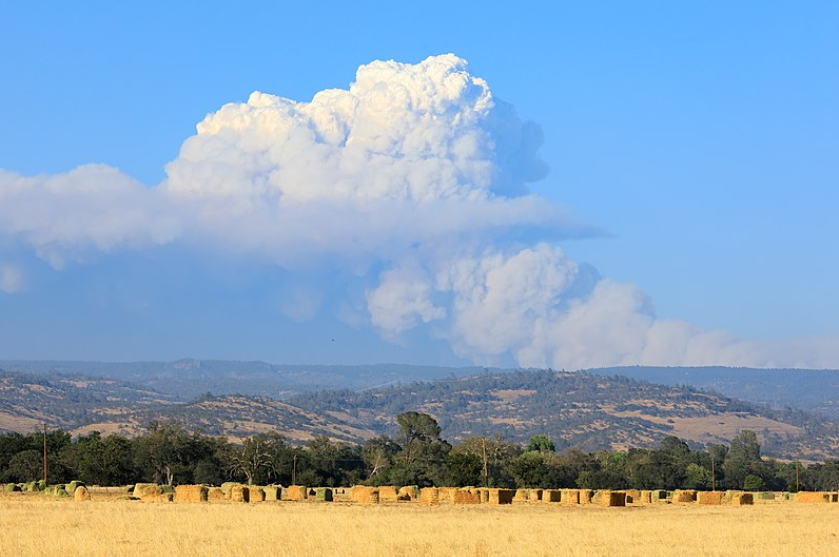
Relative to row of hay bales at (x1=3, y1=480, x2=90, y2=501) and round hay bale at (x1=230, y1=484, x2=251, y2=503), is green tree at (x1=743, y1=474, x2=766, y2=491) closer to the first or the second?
round hay bale at (x1=230, y1=484, x2=251, y2=503)

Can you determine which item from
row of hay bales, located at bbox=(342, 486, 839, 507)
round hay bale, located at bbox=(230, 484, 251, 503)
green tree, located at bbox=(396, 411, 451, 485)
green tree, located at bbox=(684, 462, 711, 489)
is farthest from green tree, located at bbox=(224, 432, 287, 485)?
green tree, located at bbox=(684, 462, 711, 489)

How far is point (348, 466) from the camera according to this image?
13025 cm

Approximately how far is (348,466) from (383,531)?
88.7 meters

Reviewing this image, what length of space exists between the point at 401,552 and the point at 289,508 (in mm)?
23755

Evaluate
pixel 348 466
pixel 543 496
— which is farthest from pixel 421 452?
pixel 543 496

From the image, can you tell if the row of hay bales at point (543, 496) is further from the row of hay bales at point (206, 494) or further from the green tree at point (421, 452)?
the green tree at point (421, 452)

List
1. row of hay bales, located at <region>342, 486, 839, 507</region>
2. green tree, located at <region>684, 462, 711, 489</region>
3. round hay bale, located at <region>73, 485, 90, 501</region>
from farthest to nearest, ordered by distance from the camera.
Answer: green tree, located at <region>684, 462, 711, 489</region>
row of hay bales, located at <region>342, 486, 839, 507</region>
round hay bale, located at <region>73, 485, 90, 501</region>

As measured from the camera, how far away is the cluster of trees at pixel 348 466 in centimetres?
10556

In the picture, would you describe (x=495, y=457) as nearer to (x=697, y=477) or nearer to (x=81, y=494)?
(x=697, y=477)

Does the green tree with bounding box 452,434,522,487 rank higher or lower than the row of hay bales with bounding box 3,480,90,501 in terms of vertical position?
higher

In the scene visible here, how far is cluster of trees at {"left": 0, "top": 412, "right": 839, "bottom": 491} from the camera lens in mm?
105562

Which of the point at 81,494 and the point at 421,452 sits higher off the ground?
the point at 421,452

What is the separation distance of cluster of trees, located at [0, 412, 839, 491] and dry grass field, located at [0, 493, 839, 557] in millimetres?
46393

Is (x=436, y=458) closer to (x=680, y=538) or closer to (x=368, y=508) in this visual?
(x=368, y=508)
